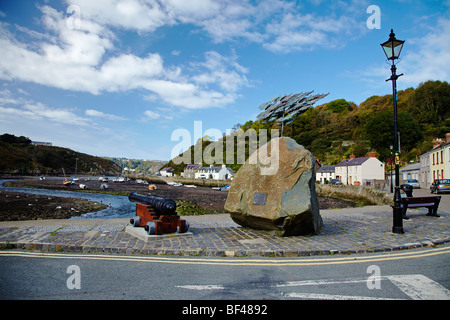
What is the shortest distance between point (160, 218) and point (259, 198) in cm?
297

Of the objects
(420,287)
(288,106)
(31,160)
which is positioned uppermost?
(31,160)

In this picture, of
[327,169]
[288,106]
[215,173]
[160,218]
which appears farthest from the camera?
[215,173]

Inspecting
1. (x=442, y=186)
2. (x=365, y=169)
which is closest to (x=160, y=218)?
(x=442, y=186)

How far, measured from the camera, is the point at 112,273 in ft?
16.4

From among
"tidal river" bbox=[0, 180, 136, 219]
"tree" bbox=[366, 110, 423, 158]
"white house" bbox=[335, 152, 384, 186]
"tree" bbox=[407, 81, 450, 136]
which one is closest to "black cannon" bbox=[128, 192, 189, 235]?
"tidal river" bbox=[0, 180, 136, 219]

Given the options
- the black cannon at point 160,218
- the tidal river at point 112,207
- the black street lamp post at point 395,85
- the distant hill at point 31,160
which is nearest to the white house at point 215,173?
the tidal river at point 112,207

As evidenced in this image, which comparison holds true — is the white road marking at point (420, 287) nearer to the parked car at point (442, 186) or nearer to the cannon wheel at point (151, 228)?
the cannon wheel at point (151, 228)

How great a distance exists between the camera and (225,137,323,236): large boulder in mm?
7586

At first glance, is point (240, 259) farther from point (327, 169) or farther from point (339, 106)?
point (339, 106)

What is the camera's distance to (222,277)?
4.84 meters

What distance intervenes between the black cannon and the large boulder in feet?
5.70

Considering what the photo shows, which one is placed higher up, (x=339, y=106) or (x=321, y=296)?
(x=339, y=106)

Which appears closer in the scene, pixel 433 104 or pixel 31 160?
pixel 433 104
